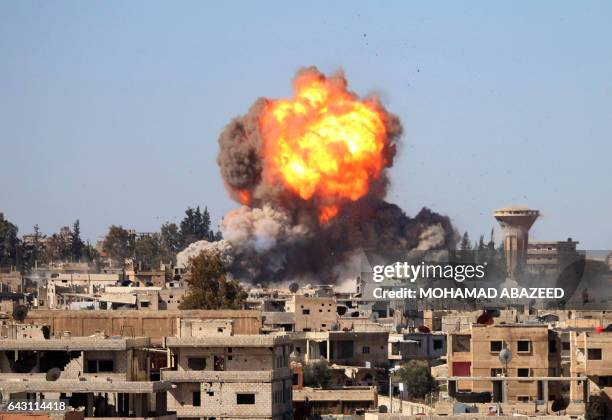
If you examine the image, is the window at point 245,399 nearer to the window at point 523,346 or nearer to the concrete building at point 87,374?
the concrete building at point 87,374

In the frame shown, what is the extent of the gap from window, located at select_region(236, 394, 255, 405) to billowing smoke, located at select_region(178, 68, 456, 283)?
104m

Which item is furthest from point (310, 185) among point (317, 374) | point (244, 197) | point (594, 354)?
point (594, 354)

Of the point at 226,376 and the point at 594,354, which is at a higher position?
the point at 594,354

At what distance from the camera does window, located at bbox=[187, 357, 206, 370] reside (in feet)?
209

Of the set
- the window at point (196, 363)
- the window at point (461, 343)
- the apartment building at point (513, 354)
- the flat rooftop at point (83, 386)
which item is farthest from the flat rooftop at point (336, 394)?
the flat rooftop at point (83, 386)

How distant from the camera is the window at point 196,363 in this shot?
6381 centimetres

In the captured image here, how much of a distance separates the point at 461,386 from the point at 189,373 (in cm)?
1372

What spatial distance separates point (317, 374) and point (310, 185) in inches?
3533

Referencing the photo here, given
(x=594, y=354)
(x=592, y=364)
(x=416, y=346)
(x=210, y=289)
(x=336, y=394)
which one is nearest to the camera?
(x=592, y=364)

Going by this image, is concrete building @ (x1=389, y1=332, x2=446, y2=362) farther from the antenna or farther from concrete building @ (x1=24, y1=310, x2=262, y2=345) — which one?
the antenna

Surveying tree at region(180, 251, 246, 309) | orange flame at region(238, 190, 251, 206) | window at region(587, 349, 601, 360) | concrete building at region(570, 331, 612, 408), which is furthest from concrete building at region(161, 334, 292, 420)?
orange flame at region(238, 190, 251, 206)

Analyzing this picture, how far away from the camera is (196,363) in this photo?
6391 cm

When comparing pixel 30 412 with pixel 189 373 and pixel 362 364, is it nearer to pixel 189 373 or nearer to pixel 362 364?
pixel 189 373

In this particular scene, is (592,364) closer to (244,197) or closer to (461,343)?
(461,343)
